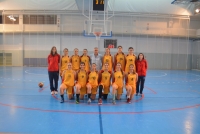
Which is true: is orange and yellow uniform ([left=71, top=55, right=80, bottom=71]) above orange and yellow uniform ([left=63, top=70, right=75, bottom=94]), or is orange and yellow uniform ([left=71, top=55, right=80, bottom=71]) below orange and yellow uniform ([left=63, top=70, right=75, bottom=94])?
above

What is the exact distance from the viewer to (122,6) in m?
18.6

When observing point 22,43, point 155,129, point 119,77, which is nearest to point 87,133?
point 155,129

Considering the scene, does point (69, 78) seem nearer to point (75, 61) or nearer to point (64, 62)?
point (75, 61)

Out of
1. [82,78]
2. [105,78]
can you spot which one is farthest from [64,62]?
[105,78]

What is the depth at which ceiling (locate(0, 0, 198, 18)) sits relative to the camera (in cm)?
1838

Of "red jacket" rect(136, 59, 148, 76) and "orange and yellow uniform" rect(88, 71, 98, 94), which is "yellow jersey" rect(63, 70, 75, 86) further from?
"red jacket" rect(136, 59, 148, 76)

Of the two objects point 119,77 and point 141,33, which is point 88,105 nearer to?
point 119,77

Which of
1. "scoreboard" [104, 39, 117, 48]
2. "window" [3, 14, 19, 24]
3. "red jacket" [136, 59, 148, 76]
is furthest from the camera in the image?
"scoreboard" [104, 39, 117, 48]

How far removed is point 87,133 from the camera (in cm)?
381

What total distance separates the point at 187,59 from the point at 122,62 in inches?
702

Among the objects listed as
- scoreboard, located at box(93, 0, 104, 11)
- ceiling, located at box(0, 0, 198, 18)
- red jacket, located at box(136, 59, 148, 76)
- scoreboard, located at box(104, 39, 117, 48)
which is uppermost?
ceiling, located at box(0, 0, 198, 18)

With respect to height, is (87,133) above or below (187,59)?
below

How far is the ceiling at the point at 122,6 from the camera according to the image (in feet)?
60.3

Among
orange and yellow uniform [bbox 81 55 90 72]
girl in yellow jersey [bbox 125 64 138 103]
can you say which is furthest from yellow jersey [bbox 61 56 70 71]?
girl in yellow jersey [bbox 125 64 138 103]
